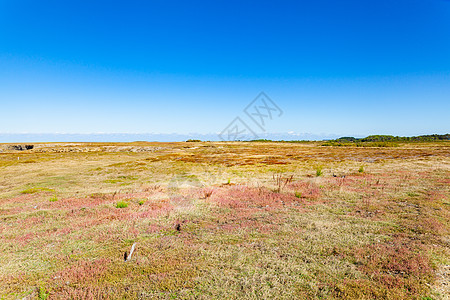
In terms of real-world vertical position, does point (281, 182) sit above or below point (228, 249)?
below

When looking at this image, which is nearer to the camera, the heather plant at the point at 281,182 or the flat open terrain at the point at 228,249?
the flat open terrain at the point at 228,249

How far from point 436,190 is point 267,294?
66.2 feet

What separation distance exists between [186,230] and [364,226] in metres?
8.85

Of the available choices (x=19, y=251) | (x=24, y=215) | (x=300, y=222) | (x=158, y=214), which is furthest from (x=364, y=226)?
(x=24, y=215)

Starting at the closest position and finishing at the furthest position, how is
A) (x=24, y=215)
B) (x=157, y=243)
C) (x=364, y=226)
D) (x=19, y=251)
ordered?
(x=19, y=251) < (x=157, y=243) < (x=364, y=226) < (x=24, y=215)

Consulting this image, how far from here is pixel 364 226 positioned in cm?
1078

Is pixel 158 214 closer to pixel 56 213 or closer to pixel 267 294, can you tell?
pixel 56 213

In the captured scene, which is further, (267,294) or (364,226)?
(364,226)

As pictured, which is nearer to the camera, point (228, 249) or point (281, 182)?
point (228, 249)

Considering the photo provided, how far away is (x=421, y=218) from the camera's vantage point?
11.6m

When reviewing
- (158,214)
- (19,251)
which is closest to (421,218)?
(158,214)

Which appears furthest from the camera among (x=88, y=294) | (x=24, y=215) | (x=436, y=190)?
(x=436, y=190)

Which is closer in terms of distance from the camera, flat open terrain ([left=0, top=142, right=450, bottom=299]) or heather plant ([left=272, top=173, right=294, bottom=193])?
flat open terrain ([left=0, top=142, right=450, bottom=299])

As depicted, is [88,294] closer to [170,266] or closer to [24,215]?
[170,266]
